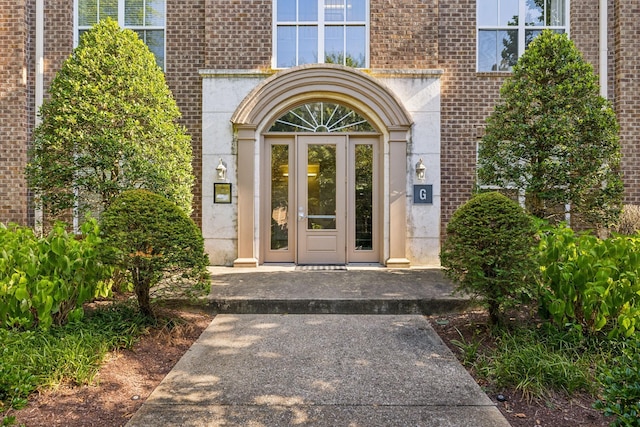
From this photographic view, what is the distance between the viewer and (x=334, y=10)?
790 cm

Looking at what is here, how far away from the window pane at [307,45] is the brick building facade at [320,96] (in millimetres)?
470

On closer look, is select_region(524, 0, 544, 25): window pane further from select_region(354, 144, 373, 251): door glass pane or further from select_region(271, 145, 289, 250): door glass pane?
select_region(271, 145, 289, 250): door glass pane

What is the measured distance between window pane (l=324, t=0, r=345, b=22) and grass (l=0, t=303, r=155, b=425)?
6715mm

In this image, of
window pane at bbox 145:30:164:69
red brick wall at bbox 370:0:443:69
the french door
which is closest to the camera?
red brick wall at bbox 370:0:443:69

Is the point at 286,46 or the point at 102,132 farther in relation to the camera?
the point at 286,46

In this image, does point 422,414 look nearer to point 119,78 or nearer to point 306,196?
point 306,196

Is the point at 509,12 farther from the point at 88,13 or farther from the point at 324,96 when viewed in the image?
the point at 88,13

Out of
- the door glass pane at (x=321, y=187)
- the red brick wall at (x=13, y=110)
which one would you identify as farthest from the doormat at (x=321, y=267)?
the red brick wall at (x=13, y=110)

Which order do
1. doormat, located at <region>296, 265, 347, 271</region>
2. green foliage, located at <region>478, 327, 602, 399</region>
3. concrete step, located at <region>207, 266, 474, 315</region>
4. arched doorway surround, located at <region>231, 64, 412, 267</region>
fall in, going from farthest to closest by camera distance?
1. arched doorway surround, located at <region>231, 64, 412, 267</region>
2. doormat, located at <region>296, 265, 347, 271</region>
3. concrete step, located at <region>207, 266, 474, 315</region>
4. green foliage, located at <region>478, 327, 602, 399</region>

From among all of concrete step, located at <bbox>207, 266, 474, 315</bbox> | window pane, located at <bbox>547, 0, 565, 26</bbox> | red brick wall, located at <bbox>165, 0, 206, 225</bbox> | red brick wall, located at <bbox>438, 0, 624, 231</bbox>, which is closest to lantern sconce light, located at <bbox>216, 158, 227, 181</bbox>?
red brick wall, located at <bbox>165, 0, 206, 225</bbox>

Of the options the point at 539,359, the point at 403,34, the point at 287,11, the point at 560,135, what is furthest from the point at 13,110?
the point at 560,135

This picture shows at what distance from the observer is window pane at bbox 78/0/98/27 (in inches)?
318

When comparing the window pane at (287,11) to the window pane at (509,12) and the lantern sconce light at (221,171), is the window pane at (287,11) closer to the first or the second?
the lantern sconce light at (221,171)

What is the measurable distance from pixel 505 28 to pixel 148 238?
8032 mm
